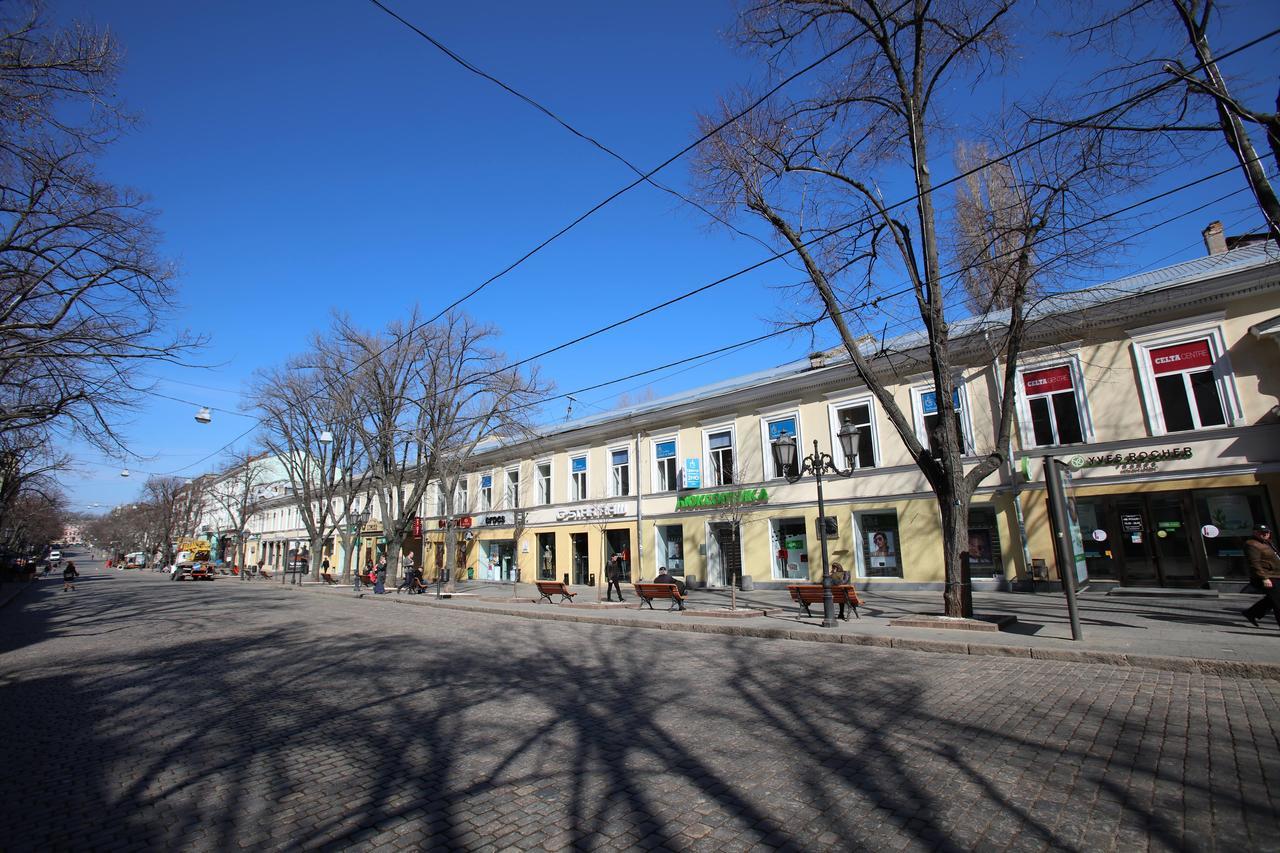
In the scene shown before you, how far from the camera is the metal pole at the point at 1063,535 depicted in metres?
9.55

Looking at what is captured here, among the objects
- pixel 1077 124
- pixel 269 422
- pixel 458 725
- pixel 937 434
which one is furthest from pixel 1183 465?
pixel 269 422

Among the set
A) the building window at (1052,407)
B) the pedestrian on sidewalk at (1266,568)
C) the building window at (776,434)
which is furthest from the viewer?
the building window at (776,434)

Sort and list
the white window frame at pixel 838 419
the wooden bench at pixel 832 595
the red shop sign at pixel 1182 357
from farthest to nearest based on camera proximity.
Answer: the white window frame at pixel 838 419 → the red shop sign at pixel 1182 357 → the wooden bench at pixel 832 595

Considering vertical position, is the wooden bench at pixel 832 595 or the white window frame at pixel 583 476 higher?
the white window frame at pixel 583 476

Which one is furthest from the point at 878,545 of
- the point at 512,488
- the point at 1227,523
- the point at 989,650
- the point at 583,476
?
the point at 512,488

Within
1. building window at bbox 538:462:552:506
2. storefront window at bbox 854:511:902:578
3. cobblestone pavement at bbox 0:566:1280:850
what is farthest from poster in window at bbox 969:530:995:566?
building window at bbox 538:462:552:506

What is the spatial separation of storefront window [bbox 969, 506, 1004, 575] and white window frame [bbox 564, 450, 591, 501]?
16544mm

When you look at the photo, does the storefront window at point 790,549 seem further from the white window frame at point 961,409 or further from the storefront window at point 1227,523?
the storefront window at point 1227,523

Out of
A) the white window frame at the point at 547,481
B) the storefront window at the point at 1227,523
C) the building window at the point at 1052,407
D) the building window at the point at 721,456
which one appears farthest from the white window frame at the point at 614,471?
the storefront window at the point at 1227,523

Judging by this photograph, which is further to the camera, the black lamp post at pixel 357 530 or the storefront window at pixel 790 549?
the black lamp post at pixel 357 530

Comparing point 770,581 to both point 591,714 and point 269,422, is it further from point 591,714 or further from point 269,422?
point 269,422

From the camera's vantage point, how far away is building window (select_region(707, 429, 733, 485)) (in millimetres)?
23984

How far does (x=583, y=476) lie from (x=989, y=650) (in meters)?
22.4

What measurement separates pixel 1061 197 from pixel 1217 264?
32.3 feet
